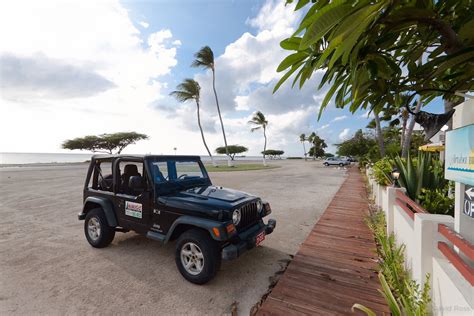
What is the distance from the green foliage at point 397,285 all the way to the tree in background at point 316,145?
6979 centimetres

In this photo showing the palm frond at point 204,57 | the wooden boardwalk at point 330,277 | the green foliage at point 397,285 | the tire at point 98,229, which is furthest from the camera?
the palm frond at point 204,57

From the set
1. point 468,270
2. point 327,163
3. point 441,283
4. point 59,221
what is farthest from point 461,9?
point 327,163

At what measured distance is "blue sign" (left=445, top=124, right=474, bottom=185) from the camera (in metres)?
1.58

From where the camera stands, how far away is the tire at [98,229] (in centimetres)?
406

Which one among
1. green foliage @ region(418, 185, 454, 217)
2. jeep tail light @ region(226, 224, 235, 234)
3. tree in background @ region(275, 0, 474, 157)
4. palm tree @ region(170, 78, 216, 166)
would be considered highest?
palm tree @ region(170, 78, 216, 166)

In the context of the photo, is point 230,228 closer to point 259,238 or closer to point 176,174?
point 259,238

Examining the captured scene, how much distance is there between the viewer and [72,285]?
119 inches

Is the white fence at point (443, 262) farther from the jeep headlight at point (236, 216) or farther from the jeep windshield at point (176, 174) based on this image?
the jeep windshield at point (176, 174)

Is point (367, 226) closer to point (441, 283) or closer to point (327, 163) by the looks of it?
point (441, 283)

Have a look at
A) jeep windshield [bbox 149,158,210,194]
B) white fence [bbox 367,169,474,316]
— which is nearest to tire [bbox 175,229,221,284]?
jeep windshield [bbox 149,158,210,194]

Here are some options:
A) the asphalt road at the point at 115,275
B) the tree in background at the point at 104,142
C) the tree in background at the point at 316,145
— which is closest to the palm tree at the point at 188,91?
the asphalt road at the point at 115,275

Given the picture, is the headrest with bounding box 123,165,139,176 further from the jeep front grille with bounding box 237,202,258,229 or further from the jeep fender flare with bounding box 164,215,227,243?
the jeep front grille with bounding box 237,202,258,229

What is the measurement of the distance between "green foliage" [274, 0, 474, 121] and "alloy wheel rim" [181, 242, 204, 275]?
8.19 ft

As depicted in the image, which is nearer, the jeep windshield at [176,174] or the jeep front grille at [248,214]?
the jeep front grille at [248,214]
